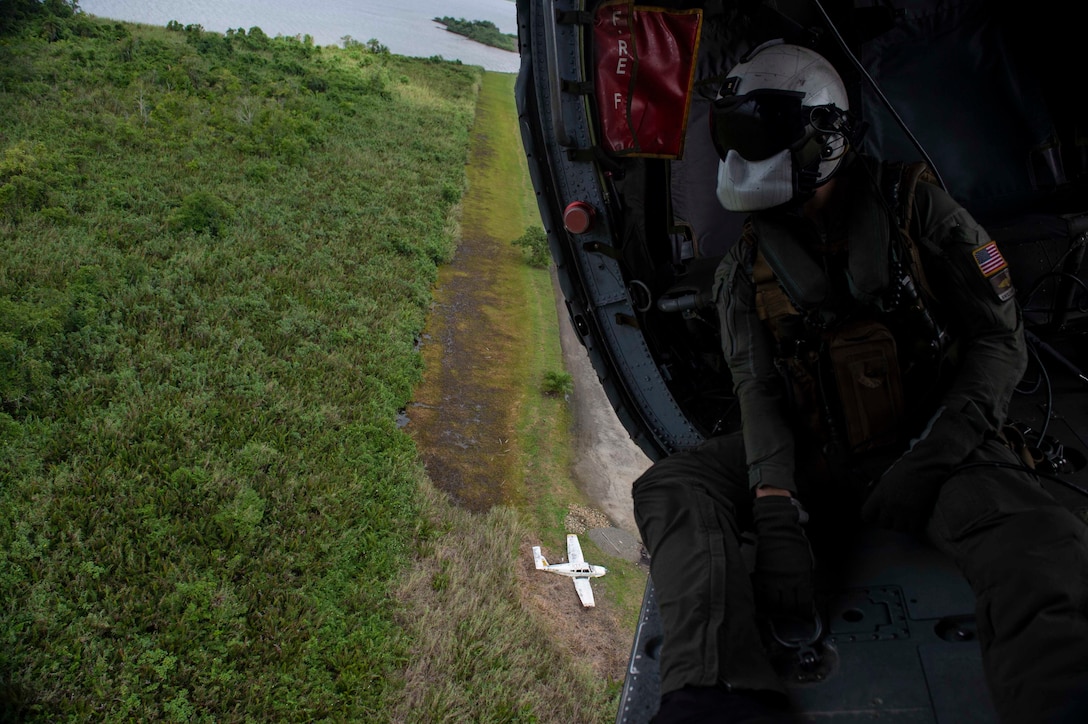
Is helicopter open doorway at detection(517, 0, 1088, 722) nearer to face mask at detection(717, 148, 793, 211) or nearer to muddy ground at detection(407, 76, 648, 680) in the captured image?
face mask at detection(717, 148, 793, 211)

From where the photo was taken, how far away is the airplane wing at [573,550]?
7449mm

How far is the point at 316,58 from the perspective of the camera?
82.1 ft

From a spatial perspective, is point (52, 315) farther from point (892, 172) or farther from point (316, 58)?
point (316, 58)

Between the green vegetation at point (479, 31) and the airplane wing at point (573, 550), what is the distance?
37206 millimetres

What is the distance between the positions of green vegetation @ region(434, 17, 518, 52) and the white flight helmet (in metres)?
40.1

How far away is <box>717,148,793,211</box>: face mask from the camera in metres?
2.91

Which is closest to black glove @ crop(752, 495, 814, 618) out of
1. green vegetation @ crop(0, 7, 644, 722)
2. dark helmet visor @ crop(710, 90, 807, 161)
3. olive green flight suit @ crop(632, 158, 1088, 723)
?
olive green flight suit @ crop(632, 158, 1088, 723)

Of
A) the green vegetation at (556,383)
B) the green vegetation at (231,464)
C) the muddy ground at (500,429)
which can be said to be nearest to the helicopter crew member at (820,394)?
the green vegetation at (231,464)

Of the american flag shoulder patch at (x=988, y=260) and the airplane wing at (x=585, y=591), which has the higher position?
the american flag shoulder patch at (x=988, y=260)

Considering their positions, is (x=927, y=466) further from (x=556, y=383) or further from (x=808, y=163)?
(x=556, y=383)

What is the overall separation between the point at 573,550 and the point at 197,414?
377 cm

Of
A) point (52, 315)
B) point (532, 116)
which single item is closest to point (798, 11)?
point (532, 116)

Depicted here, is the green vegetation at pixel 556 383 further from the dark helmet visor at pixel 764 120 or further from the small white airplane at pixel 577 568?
the dark helmet visor at pixel 764 120

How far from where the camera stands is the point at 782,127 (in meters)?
2.88
